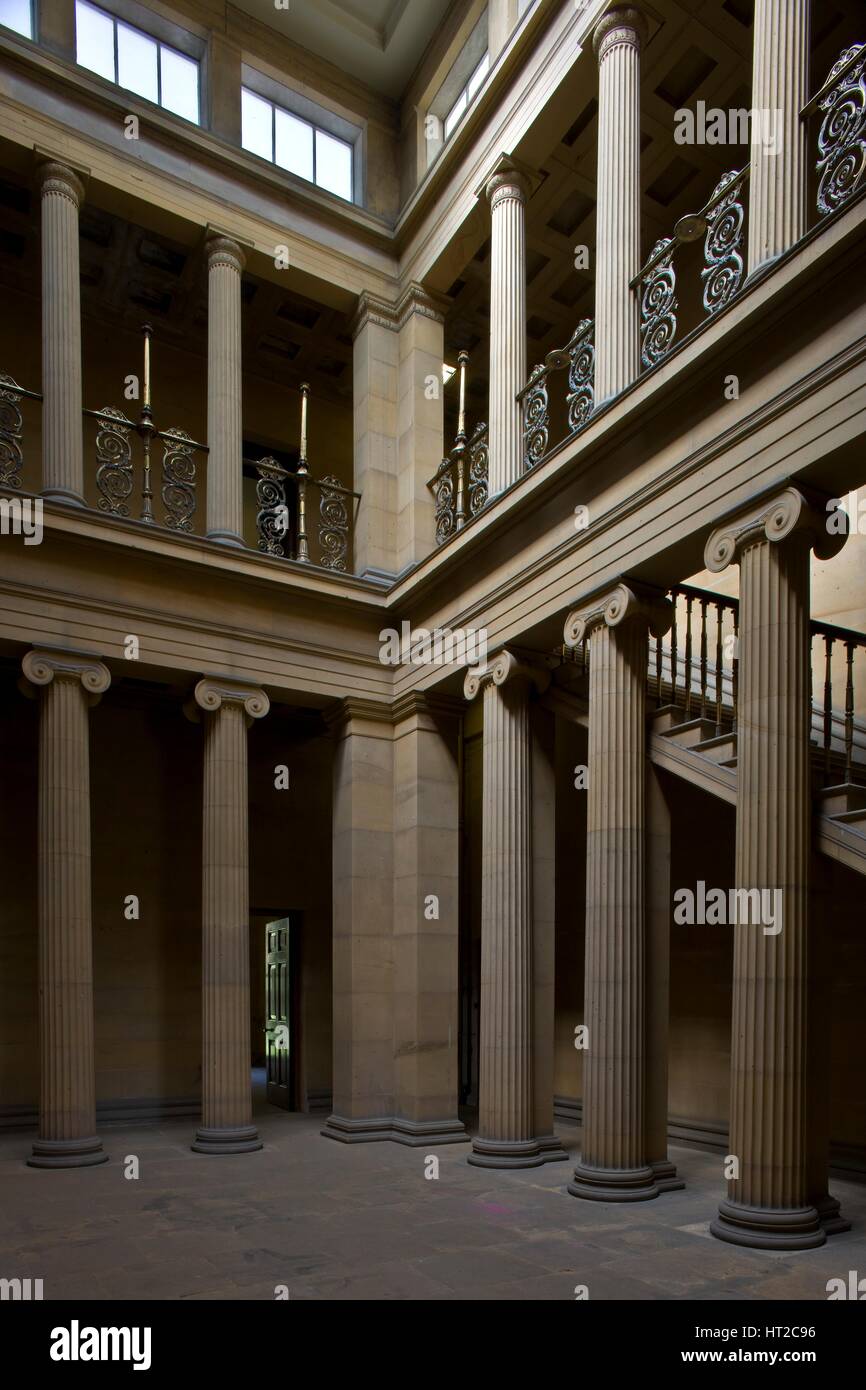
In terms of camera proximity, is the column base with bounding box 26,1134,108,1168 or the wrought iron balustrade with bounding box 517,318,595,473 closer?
the wrought iron balustrade with bounding box 517,318,595,473

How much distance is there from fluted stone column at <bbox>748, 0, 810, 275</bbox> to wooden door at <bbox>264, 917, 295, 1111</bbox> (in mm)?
11368

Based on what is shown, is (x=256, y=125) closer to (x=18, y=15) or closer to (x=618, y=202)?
(x=18, y=15)

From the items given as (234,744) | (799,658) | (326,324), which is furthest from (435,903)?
(326,324)

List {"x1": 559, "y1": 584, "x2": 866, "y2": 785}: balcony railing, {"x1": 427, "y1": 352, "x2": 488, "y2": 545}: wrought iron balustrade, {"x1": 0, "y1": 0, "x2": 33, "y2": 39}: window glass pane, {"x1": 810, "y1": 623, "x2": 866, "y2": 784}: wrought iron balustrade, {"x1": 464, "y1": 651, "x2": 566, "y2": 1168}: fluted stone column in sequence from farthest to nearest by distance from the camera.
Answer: {"x1": 427, "y1": 352, "x2": 488, "y2": 545}: wrought iron balustrade → {"x1": 0, "y1": 0, "x2": 33, "y2": 39}: window glass pane → {"x1": 464, "y1": 651, "x2": 566, "y2": 1168}: fluted stone column → {"x1": 559, "y1": 584, "x2": 866, "y2": 785}: balcony railing → {"x1": 810, "y1": 623, "x2": 866, "y2": 784}: wrought iron balustrade

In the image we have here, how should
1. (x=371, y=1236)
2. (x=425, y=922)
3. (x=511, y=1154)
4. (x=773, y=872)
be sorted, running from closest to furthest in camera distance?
(x=773, y=872) < (x=371, y=1236) < (x=511, y=1154) < (x=425, y=922)

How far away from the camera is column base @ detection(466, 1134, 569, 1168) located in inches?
398

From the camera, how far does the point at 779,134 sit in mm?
7523

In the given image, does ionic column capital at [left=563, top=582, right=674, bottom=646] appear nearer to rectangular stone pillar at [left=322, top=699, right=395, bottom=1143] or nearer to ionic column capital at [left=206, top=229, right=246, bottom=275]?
rectangular stone pillar at [left=322, top=699, right=395, bottom=1143]

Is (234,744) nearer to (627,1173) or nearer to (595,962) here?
(595,962)

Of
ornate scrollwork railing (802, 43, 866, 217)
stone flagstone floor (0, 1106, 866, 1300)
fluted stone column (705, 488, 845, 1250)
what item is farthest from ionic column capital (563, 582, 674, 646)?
stone flagstone floor (0, 1106, 866, 1300)

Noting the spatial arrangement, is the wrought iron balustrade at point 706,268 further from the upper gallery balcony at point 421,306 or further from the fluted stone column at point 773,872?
the fluted stone column at point 773,872

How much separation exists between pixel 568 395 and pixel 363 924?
6597mm

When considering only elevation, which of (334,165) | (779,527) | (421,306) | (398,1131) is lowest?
(398,1131)

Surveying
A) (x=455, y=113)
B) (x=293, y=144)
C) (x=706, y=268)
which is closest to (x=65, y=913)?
(x=706, y=268)
